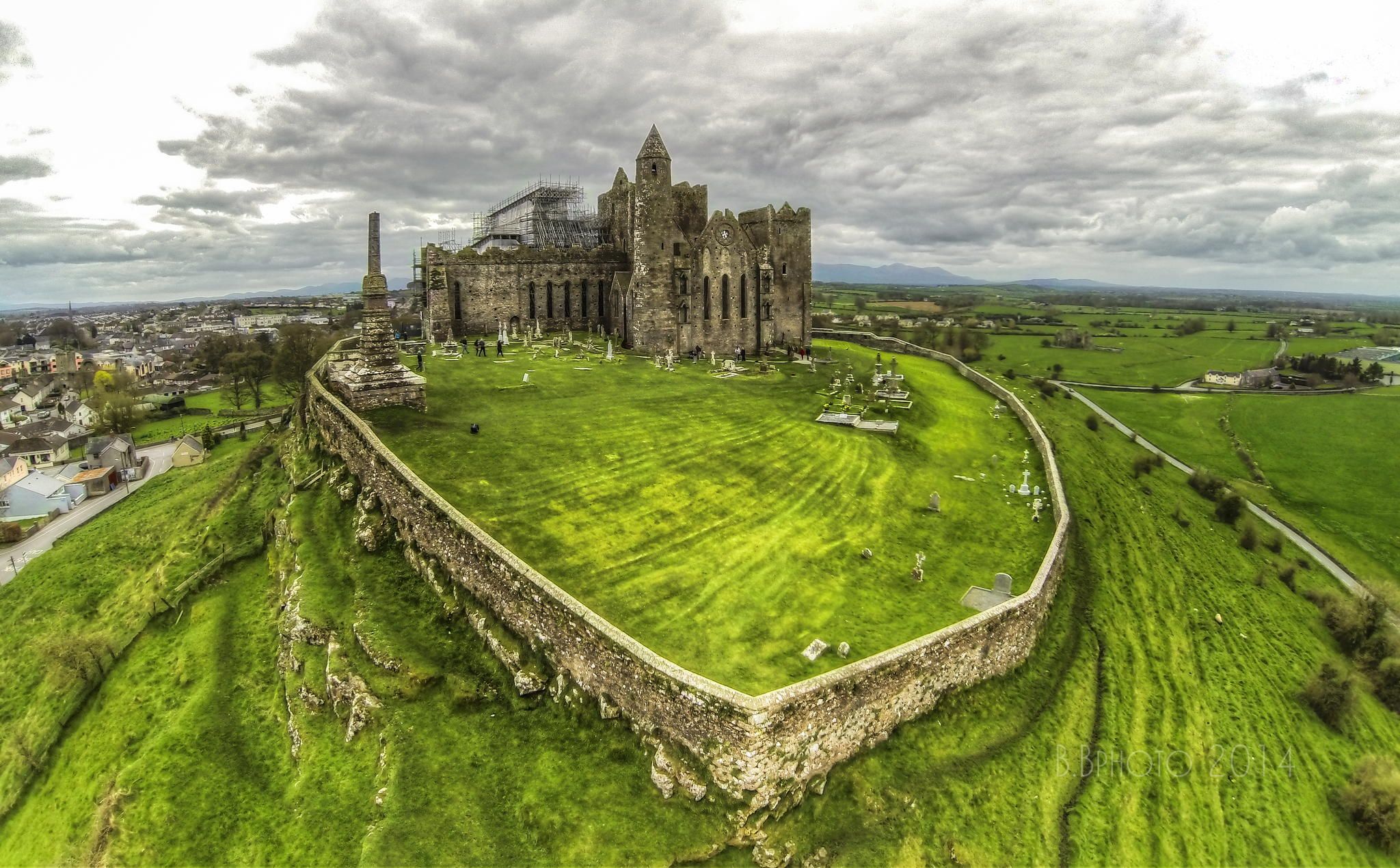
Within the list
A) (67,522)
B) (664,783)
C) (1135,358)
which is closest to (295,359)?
(67,522)

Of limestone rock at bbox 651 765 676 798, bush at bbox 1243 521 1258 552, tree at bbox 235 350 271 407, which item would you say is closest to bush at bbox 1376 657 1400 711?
bush at bbox 1243 521 1258 552

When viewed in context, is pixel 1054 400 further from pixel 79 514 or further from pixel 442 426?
pixel 79 514

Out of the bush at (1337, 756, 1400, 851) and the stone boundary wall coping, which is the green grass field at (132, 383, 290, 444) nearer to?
the stone boundary wall coping

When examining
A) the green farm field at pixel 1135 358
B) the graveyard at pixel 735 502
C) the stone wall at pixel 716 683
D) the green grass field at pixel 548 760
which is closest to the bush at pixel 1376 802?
the green grass field at pixel 548 760

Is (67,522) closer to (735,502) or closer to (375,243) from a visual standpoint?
(375,243)

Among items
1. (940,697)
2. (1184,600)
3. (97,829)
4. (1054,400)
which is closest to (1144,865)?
(940,697)
